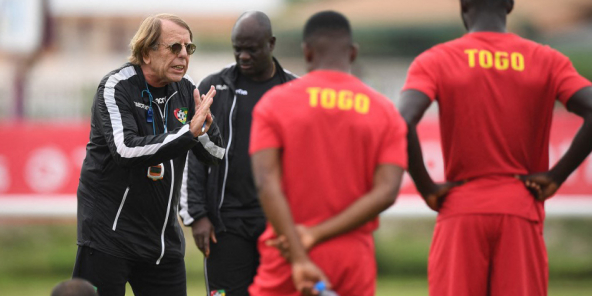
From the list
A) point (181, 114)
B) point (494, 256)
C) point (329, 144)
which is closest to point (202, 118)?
point (181, 114)

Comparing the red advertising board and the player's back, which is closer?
the player's back

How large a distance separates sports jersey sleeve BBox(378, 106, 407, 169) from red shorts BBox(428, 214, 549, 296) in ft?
2.98

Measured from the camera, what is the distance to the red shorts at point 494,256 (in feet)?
14.4

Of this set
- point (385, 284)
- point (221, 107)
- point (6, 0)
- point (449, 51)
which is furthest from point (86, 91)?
point (449, 51)

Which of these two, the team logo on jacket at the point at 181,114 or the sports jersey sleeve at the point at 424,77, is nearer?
the sports jersey sleeve at the point at 424,77

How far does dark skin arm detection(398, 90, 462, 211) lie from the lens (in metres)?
4.30

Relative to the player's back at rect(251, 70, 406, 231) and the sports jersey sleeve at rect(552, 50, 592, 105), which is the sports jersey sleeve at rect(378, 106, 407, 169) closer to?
the player's back at rect(251, 70, 406, 231)

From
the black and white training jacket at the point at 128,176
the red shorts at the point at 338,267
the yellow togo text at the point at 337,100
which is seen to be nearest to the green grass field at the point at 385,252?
the black and white training jacket at the point at 128,176

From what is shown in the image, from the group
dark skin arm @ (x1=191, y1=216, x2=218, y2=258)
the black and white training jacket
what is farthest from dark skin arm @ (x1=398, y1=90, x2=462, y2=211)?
dark skin arm @ (x1=191, y1=216, x2=218, y2=258)

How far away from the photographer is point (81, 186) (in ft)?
16.4

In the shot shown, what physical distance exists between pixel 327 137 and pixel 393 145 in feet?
0.98

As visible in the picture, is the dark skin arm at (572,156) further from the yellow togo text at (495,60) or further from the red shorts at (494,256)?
the yellow togo text at (495,60)

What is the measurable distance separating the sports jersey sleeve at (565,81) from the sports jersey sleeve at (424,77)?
25.7 inches

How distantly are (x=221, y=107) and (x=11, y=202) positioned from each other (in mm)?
6262
